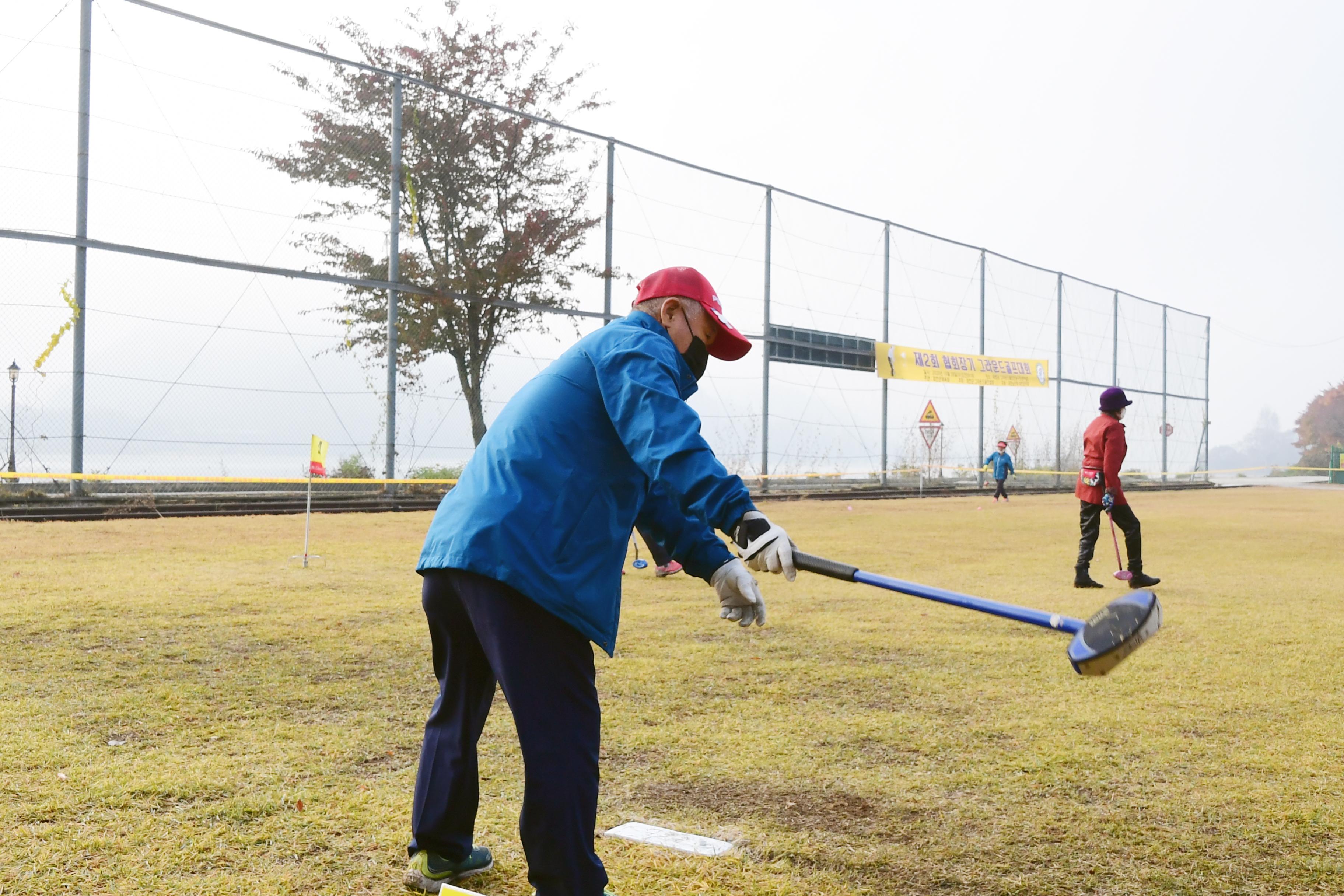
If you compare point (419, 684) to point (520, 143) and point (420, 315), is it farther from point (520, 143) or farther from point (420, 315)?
point (520, 143)

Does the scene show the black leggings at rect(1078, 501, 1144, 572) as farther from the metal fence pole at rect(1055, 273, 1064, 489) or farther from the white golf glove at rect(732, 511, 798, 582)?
the metal fence pole at rect(1055, 273, 1064, 489)

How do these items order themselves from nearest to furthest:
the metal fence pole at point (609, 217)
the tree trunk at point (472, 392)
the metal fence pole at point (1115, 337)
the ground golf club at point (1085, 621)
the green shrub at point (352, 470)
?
1. the ground golf club at point (1085, 621)
2. the green shrub at point (352, 470)
3. the tree trunk at point (472, 392)
4. the metal fence pole at point (609, 217)
5. the metal fence pole at point (1115, 337)

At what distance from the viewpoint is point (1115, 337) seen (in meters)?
42.0

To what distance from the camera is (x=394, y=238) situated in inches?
748

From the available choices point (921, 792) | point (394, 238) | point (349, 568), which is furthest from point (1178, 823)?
point (394, 238)

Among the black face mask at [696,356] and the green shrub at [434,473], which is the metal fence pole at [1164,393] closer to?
the green shrub at [434,473]

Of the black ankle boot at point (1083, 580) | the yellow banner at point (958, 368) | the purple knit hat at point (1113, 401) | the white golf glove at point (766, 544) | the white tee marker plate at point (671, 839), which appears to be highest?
the yellow banner at point (958, 368)

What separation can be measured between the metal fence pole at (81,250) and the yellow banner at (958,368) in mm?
21132

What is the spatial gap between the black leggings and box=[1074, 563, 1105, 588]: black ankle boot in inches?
1.3

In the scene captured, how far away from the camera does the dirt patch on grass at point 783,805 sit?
357 centimetres

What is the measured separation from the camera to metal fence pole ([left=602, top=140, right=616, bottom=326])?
22425 millimetres

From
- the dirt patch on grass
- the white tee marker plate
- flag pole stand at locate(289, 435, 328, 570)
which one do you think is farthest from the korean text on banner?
the white tee marker plate

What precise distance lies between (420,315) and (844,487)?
13.9 metres

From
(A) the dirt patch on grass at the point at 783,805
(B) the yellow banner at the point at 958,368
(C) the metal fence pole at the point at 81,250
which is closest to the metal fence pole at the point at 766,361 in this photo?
(B) the yellow banner at the point at 958,368
